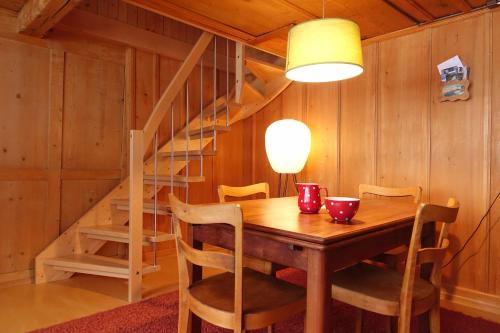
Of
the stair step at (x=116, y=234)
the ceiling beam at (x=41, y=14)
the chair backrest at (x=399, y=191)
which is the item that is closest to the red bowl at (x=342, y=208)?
the chair backrest at (x=399, y=191)

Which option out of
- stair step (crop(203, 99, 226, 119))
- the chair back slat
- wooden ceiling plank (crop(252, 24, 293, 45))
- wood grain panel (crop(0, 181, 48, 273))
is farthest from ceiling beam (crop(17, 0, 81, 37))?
the chair back slat

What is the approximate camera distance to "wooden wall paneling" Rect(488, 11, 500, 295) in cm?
243

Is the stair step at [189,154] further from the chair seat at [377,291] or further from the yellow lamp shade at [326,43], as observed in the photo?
the chair seat at [377,291]

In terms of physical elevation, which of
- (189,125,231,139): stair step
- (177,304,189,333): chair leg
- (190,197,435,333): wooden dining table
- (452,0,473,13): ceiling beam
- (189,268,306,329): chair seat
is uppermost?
(452,0,473,13): ceiling beam

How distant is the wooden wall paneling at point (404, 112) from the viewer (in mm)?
2803

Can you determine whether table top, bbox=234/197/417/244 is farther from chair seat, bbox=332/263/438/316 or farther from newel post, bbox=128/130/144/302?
newel post, bbox=128/130/144/302

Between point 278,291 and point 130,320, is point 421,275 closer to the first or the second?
point 278,291

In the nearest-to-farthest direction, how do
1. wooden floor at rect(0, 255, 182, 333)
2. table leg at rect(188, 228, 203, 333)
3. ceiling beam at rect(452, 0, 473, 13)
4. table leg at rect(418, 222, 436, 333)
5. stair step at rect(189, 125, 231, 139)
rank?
table leg at rect(188, 228, 203, 333) → table leg at rect(418, 222, 436, 333) → wooden floor at rect(0, 255, 182, 333) → ceiling beam at rect(452, 0, 473, 13) → stair step at rect(189, 125, 231, 139)

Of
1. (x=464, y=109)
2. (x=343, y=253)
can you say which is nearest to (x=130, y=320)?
(x=343, y=253)

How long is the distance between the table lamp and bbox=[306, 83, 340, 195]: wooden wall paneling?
30 centimetres

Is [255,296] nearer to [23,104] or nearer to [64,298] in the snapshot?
[64,298]

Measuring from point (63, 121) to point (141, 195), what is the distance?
3.93ft

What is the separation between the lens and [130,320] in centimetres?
215

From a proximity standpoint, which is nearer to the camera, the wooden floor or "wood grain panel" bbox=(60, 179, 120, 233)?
the wooden floor
